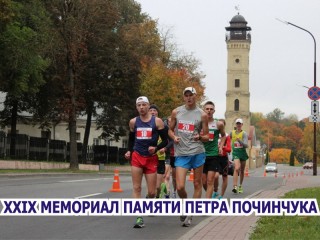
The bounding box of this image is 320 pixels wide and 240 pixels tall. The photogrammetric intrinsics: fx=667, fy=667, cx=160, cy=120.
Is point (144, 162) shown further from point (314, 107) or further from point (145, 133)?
point (314, 107)

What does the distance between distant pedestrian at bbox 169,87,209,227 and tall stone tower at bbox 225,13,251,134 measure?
417 ft

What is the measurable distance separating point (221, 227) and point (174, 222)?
1.51 meters

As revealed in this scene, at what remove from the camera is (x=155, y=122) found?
11141 millimetres

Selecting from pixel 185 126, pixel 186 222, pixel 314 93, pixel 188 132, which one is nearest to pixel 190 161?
pixel 188 132

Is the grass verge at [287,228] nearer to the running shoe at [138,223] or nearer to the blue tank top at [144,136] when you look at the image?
the running shoe at [138,223]

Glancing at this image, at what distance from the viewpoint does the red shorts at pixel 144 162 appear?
36.2 feet

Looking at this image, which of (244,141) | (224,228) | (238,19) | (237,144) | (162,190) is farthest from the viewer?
(238,19)

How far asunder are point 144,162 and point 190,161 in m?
0.76

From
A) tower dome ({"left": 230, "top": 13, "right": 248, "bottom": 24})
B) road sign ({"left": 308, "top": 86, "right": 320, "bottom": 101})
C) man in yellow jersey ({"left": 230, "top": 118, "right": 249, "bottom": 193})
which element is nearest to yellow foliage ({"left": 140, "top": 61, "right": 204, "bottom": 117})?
road sign ({"left": 308, "top": 86, "right": 320, "bottom": 101})

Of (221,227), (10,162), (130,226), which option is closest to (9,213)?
(130,226)

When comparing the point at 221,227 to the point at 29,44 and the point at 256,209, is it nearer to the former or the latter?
the point at 256,209

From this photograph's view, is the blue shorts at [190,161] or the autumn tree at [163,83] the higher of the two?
the autumn tree at [163,83]

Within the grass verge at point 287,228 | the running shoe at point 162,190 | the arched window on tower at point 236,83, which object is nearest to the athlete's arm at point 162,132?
the grass verge at point 287,228

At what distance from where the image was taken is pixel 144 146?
11023mm
